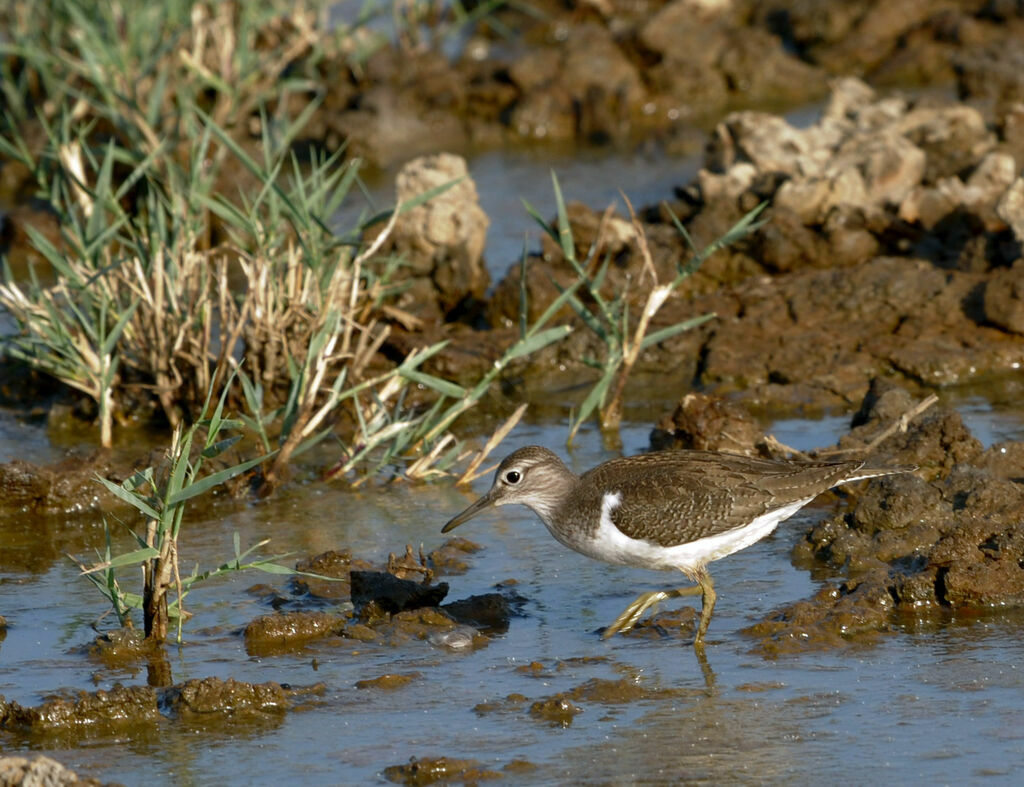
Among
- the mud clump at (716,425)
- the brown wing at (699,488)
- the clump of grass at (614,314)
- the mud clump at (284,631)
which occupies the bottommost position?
the mud clump at (284,631)

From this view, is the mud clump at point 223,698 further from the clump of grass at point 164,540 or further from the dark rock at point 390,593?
the dark rock at point 390,593

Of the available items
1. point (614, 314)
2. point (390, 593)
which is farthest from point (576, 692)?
point (614, 314)

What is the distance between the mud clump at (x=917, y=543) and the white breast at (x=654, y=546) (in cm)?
35

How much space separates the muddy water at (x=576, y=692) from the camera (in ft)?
16.3

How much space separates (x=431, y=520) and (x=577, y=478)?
3.53 feet

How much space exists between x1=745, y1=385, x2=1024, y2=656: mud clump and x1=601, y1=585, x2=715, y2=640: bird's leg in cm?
42

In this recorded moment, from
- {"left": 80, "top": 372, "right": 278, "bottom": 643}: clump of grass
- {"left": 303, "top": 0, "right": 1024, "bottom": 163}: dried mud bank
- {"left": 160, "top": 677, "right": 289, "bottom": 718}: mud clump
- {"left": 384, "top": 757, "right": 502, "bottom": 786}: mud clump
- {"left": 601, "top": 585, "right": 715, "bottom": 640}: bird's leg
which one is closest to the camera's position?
{"left": 384, "top": 757, "right": 502, "bottom": 786}: mud clump

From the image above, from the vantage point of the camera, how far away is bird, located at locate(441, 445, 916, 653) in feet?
20.2

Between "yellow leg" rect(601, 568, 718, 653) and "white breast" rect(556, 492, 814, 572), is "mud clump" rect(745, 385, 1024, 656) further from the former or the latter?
"white breast" rect(556, 492, 814, 572)

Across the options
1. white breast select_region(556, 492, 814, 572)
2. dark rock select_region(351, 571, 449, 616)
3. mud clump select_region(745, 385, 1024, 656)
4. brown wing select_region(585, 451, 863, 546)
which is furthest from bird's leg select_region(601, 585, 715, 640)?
dark rock select_region(351, 571, 449, 616)

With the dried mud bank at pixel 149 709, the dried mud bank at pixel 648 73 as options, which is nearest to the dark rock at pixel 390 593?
the dried mud bank at pixel 149 709

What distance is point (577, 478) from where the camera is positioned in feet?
21.9

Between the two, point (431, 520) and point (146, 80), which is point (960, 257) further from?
point (146, 80)

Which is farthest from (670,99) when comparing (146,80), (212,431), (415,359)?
(212,431)
